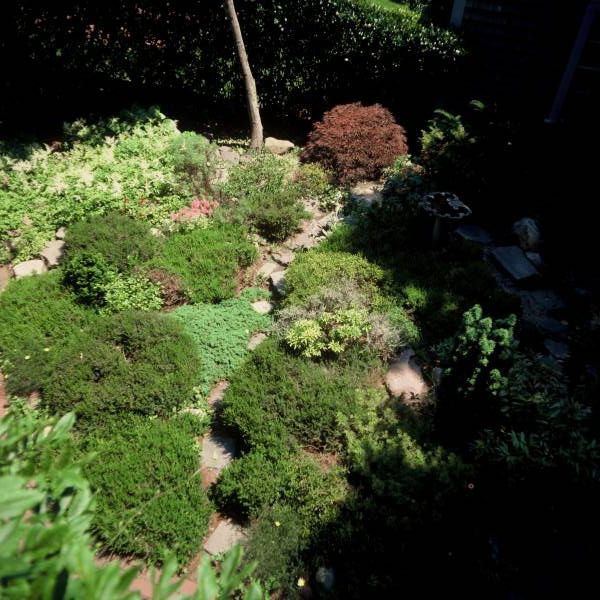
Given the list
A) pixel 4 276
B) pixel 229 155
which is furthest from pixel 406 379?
pixel 229 155

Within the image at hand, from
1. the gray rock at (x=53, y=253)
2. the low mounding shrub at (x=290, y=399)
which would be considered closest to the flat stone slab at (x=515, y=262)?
the low mounding shrub at (x=290, y=399)

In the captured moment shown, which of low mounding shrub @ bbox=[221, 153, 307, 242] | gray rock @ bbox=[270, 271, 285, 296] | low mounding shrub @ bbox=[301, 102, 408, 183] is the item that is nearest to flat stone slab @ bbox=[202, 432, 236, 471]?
gray rock @ bbox=[270, 271, 285, 296]

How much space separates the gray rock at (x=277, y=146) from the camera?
28.0 feet

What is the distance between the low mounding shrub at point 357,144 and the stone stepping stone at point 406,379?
3.87m

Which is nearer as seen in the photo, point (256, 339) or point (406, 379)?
point (406, 379)

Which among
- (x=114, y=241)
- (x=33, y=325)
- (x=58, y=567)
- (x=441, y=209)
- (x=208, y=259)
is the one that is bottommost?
(x=33, y=325)

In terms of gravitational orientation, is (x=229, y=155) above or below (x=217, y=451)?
above

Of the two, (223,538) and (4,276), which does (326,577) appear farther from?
(4,276)

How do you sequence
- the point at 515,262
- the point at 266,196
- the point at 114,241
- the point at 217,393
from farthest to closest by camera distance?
1. the point at 266,196
2. the point at 515,262
3. the point at 114,241
4. the point at 217,393

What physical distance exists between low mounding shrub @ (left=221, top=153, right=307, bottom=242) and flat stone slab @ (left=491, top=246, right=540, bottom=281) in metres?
2.78

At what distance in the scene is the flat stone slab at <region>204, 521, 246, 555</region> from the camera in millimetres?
3438

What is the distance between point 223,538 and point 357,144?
622 centimetres

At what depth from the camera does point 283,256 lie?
→ 6223mm

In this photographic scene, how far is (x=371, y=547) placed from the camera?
315cm
